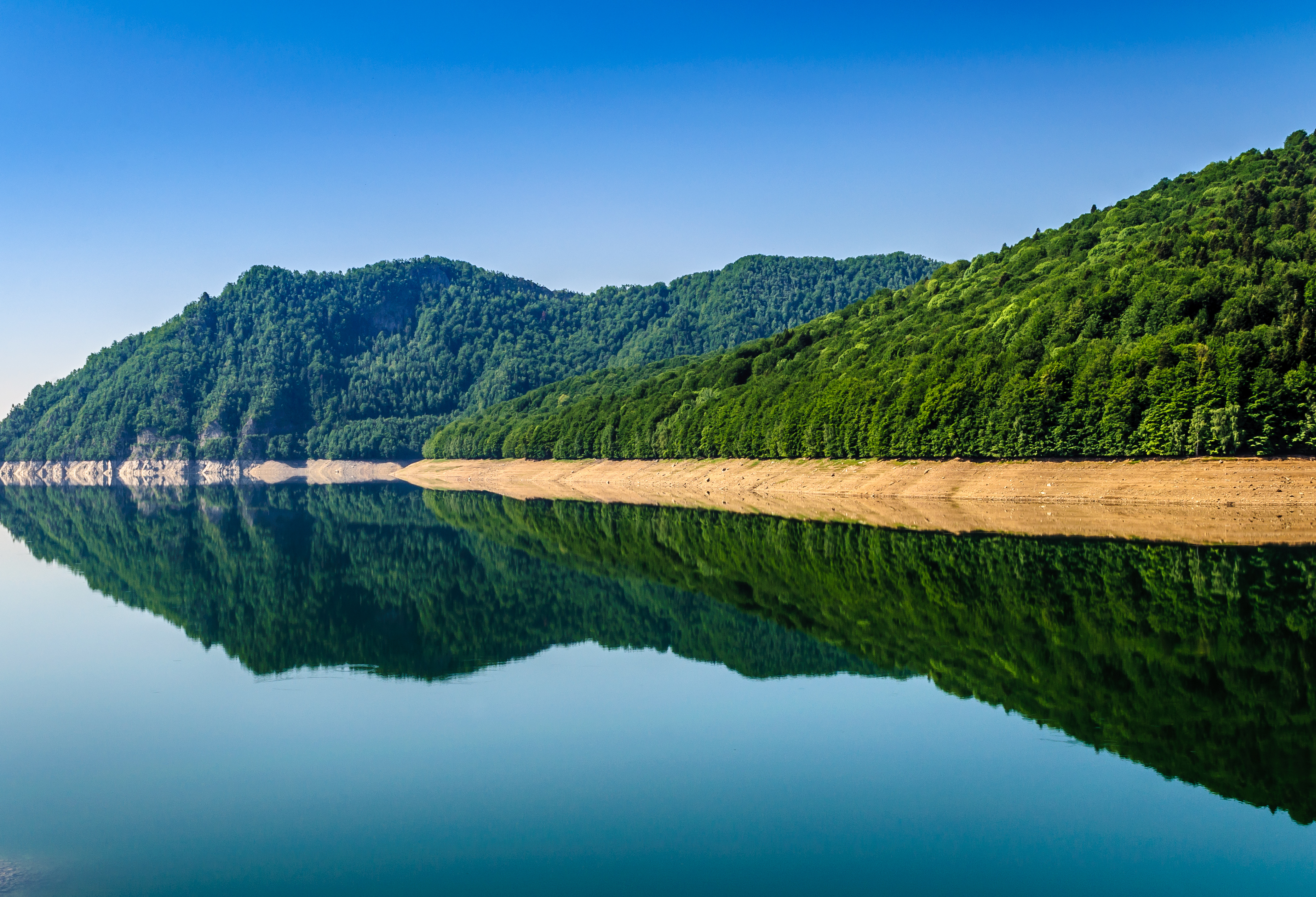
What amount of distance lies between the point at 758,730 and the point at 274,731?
884cm

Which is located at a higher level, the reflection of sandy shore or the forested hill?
the forested hill

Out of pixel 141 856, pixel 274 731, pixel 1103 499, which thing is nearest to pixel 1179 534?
pixel 1103 499

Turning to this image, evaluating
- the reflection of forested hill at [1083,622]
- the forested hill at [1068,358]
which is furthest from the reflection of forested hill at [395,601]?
the forested hill at [1068,358]

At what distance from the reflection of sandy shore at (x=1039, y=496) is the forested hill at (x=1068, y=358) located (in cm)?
164

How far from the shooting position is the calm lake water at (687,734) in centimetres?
1223

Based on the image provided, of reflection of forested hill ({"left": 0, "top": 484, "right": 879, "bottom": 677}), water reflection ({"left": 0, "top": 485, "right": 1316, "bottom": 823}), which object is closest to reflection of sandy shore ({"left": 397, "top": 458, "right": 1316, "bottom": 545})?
water reflection ({"left": 0, "top": 485, "right": 1316, "bottom": 823})

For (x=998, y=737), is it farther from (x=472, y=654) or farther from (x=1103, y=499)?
(x=1103, y=499)

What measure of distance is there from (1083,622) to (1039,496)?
41.0 m

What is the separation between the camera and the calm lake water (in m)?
12.2

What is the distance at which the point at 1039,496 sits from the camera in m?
63.4

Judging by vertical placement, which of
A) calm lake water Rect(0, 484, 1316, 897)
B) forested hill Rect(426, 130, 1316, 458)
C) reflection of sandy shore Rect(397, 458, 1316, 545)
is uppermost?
forested hill Rect(426, 130, 1316, 458)

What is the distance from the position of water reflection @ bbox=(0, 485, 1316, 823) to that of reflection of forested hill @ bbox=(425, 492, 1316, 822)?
8 cm

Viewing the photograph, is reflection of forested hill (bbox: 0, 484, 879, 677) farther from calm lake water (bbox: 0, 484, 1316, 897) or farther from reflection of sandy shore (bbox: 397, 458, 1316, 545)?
reflection of sandy shore (bbox: 397, 458, 1316, 545)

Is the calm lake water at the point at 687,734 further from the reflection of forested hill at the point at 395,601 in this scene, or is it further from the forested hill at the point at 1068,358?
the forested hill at the point at 1068,358
